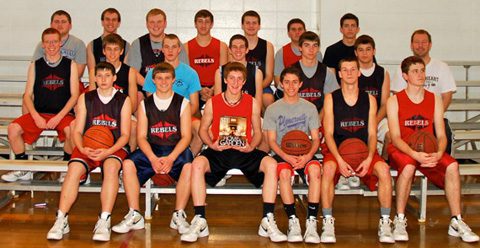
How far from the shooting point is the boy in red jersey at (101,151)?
530 centimetres

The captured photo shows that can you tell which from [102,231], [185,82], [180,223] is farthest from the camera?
[185,82]

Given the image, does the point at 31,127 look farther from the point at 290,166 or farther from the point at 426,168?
the point at 426,168

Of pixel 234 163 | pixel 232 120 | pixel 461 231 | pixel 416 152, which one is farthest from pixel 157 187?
pixel 461 231

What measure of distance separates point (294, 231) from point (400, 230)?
2.61ft

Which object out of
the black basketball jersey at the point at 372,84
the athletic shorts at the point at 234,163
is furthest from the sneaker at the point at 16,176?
the black basketball jersey at the point at 372,84

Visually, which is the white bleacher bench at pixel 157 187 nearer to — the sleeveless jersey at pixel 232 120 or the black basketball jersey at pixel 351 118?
the sleeveless jersey at pixel 232 120

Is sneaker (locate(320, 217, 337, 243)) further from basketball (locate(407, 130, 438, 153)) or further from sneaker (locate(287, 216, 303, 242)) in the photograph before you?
basketball (locate(407, 130, 438, 153))

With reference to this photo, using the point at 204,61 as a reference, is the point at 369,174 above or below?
below

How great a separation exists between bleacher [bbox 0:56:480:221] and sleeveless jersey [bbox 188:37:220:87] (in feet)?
3.66

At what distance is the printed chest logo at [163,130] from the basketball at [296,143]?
893 millimetres

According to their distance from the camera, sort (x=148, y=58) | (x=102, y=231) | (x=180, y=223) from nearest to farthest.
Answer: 1. (x=102, y=231)
2. (x=180, y=223)
3. (x=148, y=58)

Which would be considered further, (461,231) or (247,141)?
(247,141)

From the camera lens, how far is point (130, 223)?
546cm

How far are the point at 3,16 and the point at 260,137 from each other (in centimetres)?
447
